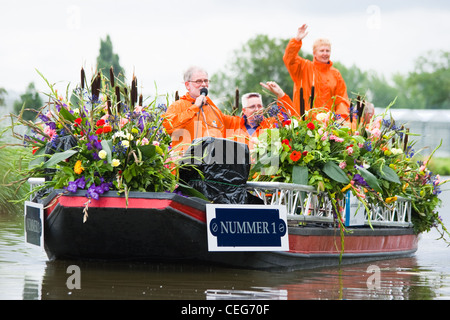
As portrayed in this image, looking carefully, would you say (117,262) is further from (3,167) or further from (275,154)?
(3,167)

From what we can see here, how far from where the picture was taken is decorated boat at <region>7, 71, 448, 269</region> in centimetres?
668

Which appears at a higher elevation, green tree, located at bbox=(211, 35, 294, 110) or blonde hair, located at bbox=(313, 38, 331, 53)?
green tree, located at bbox=(211, 35, 294, 110)

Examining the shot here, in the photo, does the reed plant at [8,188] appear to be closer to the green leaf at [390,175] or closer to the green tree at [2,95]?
the green leaf at [390,175]

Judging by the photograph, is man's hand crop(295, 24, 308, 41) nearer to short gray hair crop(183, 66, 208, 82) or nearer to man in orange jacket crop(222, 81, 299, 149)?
man in orange jacket crop(222, 81, 299, 149)

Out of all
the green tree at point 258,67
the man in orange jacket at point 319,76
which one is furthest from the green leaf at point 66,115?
the green tree at point 258,67

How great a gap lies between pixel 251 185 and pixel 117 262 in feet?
4.38

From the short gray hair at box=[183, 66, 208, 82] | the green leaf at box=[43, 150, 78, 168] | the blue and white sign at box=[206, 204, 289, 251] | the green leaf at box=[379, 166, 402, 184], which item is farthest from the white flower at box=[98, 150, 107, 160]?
the green leaf at box=[379, 166, 402, 184]

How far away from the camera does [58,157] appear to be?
6.61 meters

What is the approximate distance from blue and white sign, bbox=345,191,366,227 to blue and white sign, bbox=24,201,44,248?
9.65 feet

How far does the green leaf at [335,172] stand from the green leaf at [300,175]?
210mm

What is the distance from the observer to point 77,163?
668cm

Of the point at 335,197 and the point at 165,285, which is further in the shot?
the point at 335,197

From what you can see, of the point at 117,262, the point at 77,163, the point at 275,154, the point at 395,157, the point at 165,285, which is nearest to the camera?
the point at 165,285
